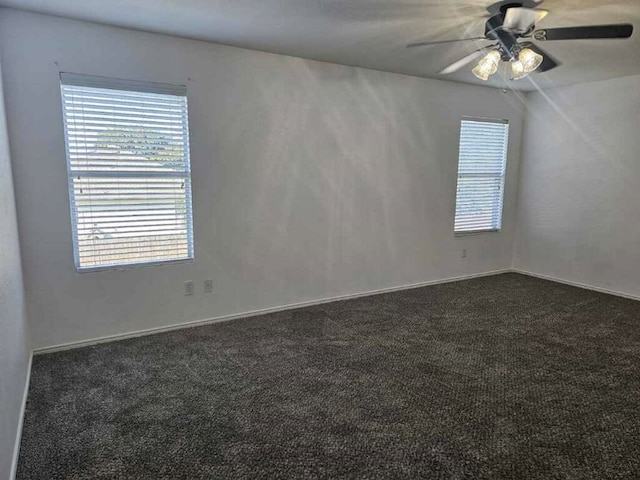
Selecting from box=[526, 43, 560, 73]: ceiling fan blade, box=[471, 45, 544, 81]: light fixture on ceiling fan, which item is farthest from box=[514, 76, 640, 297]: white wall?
box=[471, 45, 544, 81]: light fixture on ceiling fan

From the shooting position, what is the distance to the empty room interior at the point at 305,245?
205 centimetres

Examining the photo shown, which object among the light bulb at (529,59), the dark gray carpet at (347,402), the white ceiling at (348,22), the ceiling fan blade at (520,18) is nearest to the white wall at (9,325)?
the dark gray carpet at (347,402)

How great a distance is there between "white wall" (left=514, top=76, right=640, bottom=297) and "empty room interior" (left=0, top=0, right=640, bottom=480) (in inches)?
1.1

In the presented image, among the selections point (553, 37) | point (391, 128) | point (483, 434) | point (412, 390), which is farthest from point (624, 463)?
point (391, 128)

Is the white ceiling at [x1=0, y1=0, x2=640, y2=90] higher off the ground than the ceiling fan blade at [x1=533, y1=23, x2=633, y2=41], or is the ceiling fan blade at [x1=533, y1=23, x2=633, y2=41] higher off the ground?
the white ceiling at [x1=0, y1=0, x2=640, y2=90]

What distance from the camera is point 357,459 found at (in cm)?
188

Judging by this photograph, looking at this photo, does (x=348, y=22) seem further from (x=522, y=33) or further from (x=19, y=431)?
(x=19, y=431)

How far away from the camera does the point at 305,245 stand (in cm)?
399

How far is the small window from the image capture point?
4988 mm

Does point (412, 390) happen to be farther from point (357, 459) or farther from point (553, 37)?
point (553, 37)

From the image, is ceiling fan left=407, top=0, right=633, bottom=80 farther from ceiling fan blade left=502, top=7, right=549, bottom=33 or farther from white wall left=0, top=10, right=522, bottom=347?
white wall left=0, top=10, right=522, bottom=347

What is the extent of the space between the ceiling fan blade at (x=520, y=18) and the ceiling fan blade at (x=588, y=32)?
9 cm

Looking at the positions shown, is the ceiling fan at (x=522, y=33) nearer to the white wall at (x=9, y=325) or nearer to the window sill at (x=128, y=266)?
the window sill at (x=128, y=266)

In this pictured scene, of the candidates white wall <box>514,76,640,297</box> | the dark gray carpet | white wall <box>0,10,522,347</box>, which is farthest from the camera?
white wall <box>514,76,640,297</box>
